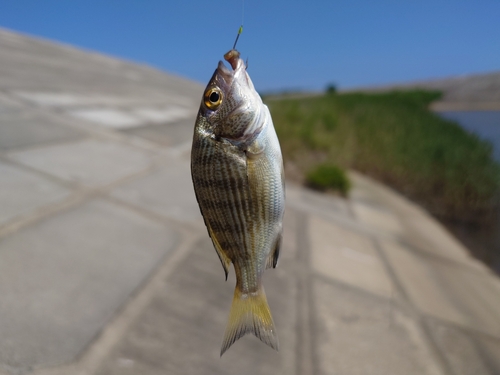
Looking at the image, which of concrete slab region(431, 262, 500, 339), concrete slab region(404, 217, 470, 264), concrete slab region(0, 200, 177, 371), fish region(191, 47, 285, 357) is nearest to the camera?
fish region(191, 47, 285, 357)

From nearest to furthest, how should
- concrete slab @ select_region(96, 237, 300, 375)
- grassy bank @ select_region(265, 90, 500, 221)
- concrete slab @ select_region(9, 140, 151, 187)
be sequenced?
concrete slab @ select_region(96, 237, 300, 375), concrete slab @ select_region(9, 140, 151, 187), grassy bank @ select_region(265, 90, 500, 221)

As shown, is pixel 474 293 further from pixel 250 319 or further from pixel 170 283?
pixel 250 319

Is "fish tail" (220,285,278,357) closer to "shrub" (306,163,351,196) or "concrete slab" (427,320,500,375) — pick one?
"concrete slab" (427,320,500,375)

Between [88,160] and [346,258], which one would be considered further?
[88,160]

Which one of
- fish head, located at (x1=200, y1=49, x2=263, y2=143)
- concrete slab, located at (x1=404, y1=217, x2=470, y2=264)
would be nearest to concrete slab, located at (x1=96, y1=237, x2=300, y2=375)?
fish head, located at (x1=200, y1=49, x2=263, y2=143)

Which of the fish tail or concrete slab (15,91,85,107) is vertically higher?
the fish tail

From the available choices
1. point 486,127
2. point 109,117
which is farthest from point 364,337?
point 486,127

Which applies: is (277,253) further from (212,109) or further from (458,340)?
(458,340)
